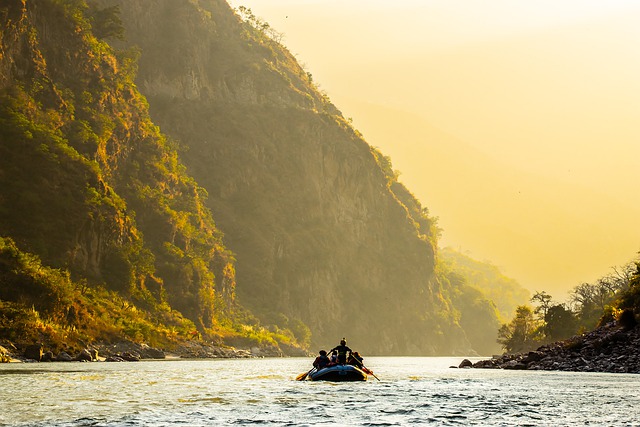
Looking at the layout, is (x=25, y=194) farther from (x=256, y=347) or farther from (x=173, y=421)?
(x=173, y=421)

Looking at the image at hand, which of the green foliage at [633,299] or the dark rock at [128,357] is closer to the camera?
the green foliage at [633,299]

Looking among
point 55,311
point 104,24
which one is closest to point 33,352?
point 55,311

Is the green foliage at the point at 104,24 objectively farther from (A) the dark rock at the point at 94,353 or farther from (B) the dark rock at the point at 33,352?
(B) the dark rock at the point at 33,352

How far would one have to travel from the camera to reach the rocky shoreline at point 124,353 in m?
85.6

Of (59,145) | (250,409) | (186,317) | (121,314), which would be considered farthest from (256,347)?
(250,409)

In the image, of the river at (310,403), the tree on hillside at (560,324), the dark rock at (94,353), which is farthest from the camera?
the tree on hillside at (560,324)

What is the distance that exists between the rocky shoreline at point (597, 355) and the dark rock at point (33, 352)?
56.0 m

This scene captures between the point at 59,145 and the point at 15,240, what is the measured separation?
2130cm

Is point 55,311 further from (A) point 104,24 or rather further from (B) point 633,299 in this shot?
(A) point 104,24

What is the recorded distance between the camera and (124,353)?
104 metres

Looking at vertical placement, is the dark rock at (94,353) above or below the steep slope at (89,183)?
below

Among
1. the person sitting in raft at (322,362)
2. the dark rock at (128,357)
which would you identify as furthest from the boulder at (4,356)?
the person sitting in raft at (322,362)

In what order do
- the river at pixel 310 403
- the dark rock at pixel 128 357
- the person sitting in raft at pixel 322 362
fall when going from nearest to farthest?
the river at pixel 310 403
the person sitting in raft at pixel 322 362
the dark rock at pixel 128 357

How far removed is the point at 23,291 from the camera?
101562 mm
